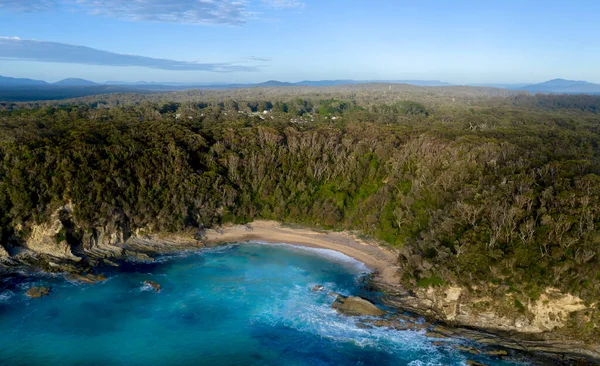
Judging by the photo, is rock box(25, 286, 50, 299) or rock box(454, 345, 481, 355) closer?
rock box(454, 345, 481, 355)

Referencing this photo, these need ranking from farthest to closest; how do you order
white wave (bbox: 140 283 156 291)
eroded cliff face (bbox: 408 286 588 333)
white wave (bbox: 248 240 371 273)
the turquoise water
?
white wave (bbox: 248 240 371 273) → white wave (bbox: 140 283 156 291) → eroded cliff face (bbox: 408 286 588 333) → the turquoise water

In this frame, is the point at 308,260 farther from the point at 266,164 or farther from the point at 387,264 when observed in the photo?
the point at 266,164

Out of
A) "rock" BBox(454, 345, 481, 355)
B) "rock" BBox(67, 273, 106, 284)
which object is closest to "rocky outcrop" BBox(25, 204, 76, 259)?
"rock" BBox(67, 273, 106, 284)

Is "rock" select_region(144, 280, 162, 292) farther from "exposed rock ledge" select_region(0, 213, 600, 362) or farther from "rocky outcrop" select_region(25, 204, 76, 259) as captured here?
"rocky outcrop" select_region(25, 204, 76, 259)

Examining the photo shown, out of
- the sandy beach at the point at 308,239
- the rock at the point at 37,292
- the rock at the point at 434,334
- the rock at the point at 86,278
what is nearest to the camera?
the rock at the point at 434,334

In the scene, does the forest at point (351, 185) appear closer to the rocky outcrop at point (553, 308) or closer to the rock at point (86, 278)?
the rocky outcrop at point (553, 308)

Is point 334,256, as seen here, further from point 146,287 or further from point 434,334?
point 146,287

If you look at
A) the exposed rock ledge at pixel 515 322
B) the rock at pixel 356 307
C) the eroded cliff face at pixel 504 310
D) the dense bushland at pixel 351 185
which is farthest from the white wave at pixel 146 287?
the eroded cliff face at pixel 504 310
